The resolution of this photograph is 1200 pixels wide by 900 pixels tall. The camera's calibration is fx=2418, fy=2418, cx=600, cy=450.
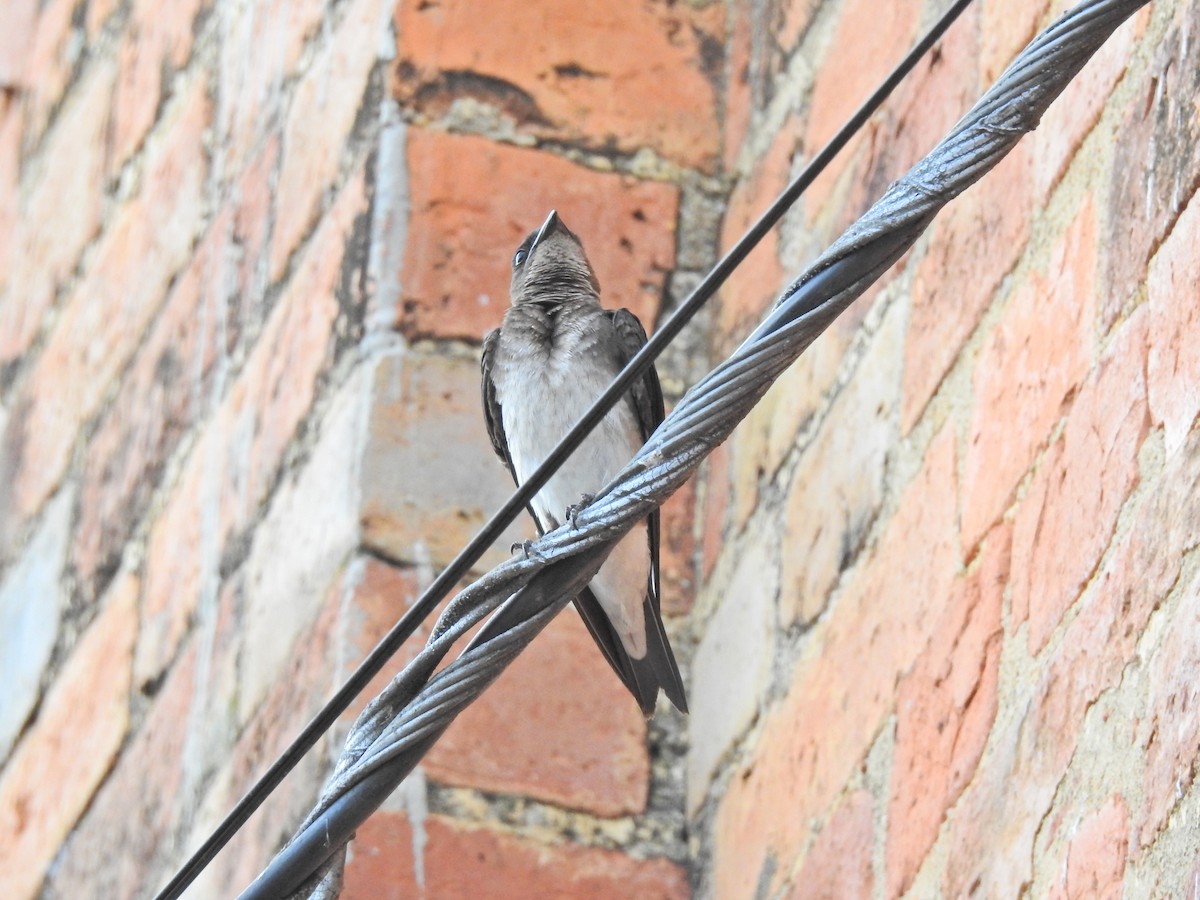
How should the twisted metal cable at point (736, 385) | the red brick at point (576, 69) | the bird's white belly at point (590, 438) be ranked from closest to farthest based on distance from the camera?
the twisted metal cable at point (736, 385)
the bird's white belly at point (590, 438)
the red brick at point (576, 69)

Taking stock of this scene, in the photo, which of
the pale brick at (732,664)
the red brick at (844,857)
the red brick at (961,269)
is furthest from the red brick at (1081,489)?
the pale brick at (732,664)

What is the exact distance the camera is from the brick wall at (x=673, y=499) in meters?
2.38

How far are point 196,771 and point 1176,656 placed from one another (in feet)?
7.49

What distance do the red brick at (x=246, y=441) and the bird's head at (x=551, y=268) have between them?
1.03 ft

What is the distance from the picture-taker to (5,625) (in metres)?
5.41

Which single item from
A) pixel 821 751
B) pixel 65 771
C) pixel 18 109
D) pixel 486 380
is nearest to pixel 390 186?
pixel 486 380

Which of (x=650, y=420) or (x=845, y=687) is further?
(x=650, y=420)

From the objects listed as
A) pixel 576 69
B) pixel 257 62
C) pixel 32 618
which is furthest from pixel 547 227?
pixel 32 618

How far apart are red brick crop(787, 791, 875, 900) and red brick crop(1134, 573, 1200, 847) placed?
74 cm

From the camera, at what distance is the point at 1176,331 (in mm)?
2246

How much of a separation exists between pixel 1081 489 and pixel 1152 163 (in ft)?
1.09

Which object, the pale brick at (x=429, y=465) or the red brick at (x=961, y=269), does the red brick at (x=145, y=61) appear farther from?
the red brick at (x=961, y=269)

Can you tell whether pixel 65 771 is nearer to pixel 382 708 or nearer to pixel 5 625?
pixel 5 625

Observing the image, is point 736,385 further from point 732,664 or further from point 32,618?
point 32,618
